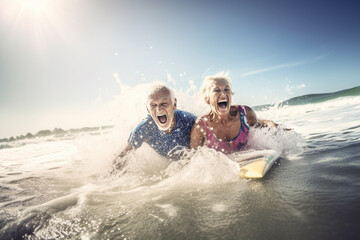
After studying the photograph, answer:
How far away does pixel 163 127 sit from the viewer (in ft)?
12.8

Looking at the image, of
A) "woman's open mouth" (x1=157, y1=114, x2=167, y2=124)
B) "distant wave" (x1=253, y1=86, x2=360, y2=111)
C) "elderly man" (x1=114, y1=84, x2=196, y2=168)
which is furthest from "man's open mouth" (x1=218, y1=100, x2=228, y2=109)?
"distant wave" (x1=253, y1=86, x2=360, y2=111)

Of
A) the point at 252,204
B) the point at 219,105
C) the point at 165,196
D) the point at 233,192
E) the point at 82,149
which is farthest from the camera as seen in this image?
the point at 82,149

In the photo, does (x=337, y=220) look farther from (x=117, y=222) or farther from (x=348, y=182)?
(x=117, y=222)

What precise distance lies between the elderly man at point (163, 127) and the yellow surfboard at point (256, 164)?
1.39 meters

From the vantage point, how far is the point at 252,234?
4.35 ft

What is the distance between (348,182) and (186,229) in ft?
5.00

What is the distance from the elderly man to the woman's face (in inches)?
30.6

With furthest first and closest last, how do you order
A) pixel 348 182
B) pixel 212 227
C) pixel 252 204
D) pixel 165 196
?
pixel 165 196 → pixel 348 182 → pixel 252 204 → pixel 212 227

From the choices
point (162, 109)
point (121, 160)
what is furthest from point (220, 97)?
point (121, 160)

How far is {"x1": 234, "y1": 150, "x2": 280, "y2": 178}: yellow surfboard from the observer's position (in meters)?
2.41

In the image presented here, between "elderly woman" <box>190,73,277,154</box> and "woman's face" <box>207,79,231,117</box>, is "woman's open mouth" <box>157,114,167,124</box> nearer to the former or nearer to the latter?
"elderly woman" <box>190,73,277,154</box>

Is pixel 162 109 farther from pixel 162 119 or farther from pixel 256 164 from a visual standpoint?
pixel 256 164

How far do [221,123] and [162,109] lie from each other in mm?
1068

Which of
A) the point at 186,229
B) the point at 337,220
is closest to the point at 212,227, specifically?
the point at 186,229
